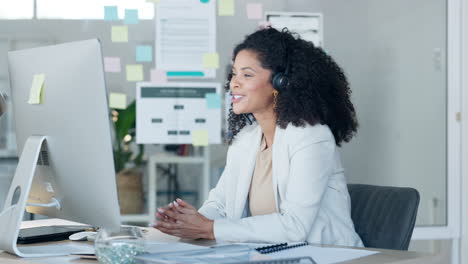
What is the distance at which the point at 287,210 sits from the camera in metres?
1.80

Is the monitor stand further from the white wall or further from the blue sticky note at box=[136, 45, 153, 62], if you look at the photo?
the white wall

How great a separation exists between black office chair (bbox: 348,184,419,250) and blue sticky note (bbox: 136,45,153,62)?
Result: 5.32 ft

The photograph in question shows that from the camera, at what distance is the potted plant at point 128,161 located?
10.7 feet

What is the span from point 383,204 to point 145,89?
1.72 meters

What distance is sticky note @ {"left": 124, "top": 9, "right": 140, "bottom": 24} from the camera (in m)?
3.32

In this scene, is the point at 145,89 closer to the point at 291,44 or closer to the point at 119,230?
the point at 291,44

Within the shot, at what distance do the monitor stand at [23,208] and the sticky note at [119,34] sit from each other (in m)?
1.81

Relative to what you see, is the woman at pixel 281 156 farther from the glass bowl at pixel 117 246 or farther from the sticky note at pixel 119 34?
the sticky note at pixel 119 34

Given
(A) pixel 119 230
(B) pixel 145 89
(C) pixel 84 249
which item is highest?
(B) pixel 145 89

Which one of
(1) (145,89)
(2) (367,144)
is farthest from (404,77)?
(1) (145,89)

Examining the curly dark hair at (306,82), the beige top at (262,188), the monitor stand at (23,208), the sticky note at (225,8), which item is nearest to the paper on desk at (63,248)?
the monitor stand at (23,208)

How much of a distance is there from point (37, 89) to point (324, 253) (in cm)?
77

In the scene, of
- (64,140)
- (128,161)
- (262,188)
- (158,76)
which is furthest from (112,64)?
(64,140)

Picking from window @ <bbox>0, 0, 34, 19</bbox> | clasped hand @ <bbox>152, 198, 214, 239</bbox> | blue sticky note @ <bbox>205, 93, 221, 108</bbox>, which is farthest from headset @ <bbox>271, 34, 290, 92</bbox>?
window @ <bbox>0, 0, 34, 19</bbox>
